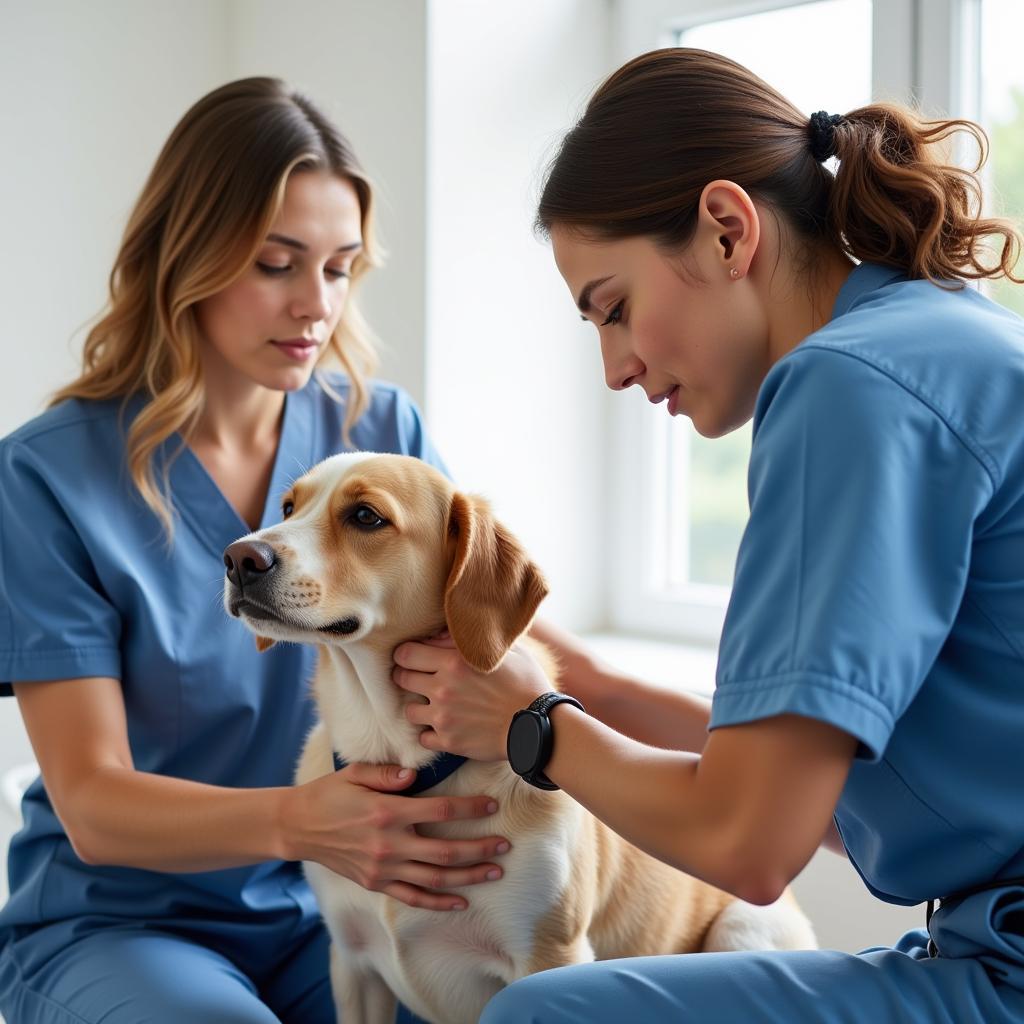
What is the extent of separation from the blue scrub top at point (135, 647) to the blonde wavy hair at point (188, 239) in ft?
0.15

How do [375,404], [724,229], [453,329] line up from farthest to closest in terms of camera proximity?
1. [453,329]
2. [375,404]
3. [724,229]

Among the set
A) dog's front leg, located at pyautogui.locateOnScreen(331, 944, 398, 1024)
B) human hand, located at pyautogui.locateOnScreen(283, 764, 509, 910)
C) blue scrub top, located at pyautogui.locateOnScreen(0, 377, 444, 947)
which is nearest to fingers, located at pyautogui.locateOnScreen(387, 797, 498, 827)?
human hand, located at pyautogui.locateOnScreen(283, 764, 509, 910)

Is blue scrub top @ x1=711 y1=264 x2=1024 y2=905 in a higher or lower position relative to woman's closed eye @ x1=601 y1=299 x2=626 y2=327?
lower

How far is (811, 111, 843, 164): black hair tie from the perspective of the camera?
1.09 metres

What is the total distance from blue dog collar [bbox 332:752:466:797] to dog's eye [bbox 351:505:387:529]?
0.26 meters

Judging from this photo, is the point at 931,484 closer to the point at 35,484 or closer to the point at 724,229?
the point at 724,229

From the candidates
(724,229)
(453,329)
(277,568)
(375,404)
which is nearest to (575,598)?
(453,329)

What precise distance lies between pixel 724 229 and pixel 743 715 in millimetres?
435

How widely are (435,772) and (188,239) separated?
764 millimetres

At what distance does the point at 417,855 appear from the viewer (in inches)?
46.8

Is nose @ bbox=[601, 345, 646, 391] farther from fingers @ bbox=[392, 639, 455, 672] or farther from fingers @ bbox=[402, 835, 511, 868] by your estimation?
fingers @ bbox=[402, 835, 511, 868]

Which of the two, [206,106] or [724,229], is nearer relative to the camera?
[724,229]

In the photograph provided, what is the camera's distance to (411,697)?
50.0 inches

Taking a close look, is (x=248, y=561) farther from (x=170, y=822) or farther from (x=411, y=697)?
(x=170, y=822)
